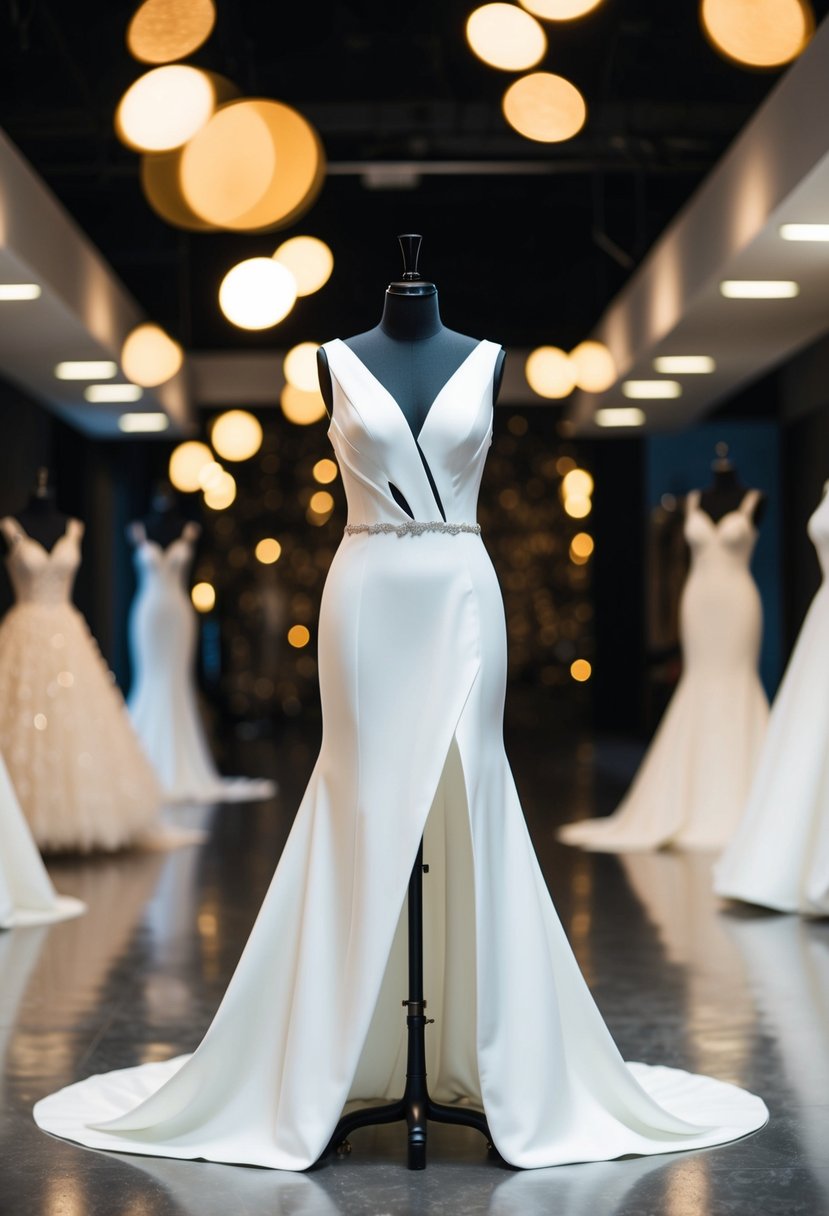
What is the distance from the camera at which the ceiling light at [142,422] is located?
11.3m

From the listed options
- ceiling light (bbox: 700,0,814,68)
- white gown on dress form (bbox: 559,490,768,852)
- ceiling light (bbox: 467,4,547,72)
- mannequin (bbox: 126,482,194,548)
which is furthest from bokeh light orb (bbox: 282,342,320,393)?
ceiling light (bbox: 700,0,814,68)

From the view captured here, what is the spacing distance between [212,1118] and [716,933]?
2.62 metres

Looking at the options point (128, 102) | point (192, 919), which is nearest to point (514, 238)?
point (128, 102)

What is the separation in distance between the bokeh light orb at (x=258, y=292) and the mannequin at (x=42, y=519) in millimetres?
1189

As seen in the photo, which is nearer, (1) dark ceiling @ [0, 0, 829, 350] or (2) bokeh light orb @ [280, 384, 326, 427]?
(1) dark ceiling @ [0, 0, 829, 350]

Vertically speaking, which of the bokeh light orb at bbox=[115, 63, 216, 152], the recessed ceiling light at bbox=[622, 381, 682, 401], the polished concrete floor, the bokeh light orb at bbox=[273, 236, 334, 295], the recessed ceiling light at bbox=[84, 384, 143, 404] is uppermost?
the bokeh light orb at bbox=[273, 236, 334, 295]

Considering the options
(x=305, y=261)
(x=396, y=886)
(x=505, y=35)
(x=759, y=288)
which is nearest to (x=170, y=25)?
(x=505, y=35)

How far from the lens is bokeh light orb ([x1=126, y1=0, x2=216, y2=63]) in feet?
19.3

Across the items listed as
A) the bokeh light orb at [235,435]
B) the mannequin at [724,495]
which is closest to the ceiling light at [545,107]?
the mannequin at [724,495]

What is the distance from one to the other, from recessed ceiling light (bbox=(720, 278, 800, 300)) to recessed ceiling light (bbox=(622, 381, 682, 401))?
289 cm

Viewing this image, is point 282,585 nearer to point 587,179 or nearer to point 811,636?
point 587,179

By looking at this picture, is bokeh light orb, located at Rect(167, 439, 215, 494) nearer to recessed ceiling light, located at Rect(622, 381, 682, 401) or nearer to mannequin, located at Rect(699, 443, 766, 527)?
recessed ceiling light, located at Rect(622, 381, 682, 401)

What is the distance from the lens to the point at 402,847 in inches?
113

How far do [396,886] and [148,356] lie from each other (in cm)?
674
